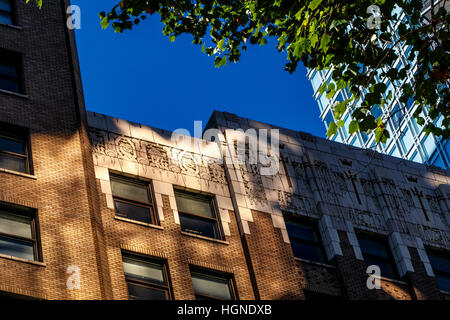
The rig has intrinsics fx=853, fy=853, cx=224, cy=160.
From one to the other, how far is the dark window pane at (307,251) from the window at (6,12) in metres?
13.4

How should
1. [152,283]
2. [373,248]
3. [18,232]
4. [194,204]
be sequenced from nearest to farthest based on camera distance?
[18,232]
[152,283]
[194,204]
[373,248]

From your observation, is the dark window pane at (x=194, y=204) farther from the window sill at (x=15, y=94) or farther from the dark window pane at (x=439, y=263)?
the dark window pane at (x=439, y=263)

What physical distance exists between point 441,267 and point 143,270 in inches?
480

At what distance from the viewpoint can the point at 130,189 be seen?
92.3 feet

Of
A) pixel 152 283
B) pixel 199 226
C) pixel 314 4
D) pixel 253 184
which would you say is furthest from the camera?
pixel 253 184

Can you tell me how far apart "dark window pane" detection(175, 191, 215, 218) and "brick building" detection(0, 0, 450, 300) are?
5 centimetres

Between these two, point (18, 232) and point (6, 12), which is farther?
point (6, 12)

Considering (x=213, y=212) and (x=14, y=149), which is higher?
(x=14, y=149)

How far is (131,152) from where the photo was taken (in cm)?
2897

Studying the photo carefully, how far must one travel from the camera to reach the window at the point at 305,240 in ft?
97.0

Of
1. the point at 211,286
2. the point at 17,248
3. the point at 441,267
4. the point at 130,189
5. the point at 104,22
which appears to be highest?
the point at 104,22

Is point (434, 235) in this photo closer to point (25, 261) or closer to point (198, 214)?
point (198, 214)

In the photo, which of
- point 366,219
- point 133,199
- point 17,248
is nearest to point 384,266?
point 366,219
